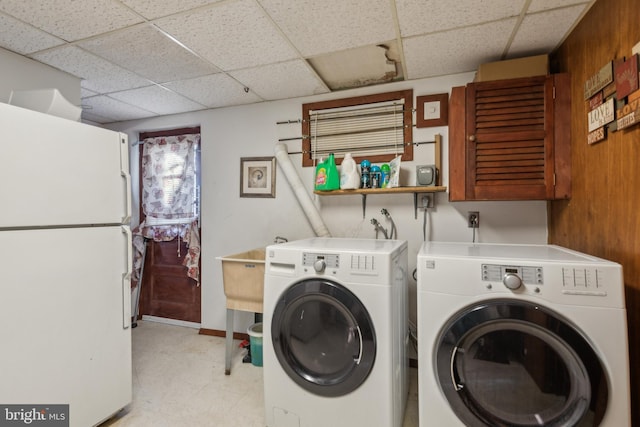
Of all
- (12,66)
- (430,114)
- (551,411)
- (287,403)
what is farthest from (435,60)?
(12,66)

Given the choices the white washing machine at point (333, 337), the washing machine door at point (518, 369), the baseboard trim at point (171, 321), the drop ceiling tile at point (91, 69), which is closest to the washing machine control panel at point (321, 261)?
the white washing machine at point (333, 337)

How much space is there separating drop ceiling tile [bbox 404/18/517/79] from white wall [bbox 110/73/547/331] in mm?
156

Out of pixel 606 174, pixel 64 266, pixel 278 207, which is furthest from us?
pixel 278 207

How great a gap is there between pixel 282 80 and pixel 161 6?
3.30 feet

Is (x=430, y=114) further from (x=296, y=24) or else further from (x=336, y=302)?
(x=336, y=302)

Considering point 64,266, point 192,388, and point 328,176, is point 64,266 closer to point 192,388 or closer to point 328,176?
point 192,388

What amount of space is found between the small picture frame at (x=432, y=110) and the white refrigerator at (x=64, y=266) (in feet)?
6.92

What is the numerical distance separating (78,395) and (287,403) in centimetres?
111

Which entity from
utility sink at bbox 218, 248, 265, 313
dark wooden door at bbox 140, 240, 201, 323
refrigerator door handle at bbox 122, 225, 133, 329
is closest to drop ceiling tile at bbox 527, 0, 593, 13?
utility sink at bbox 218, 248, 265, 313

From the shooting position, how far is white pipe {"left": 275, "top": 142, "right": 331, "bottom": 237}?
8.34ft

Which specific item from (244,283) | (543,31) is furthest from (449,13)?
(244,283)

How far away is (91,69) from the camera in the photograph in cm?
221

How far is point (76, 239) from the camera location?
1578 mm

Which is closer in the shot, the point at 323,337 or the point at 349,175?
the point at 323,337
